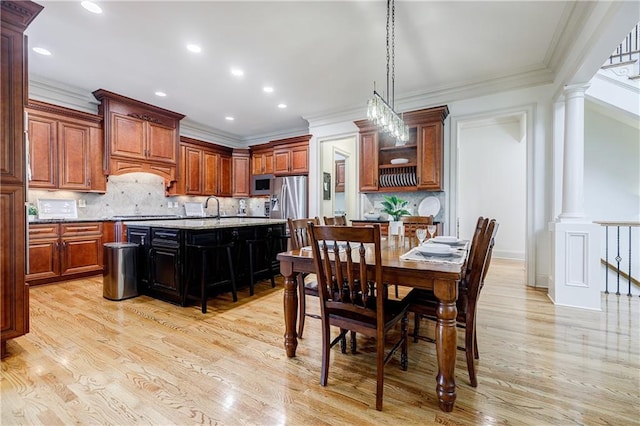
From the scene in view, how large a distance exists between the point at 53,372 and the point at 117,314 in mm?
1046

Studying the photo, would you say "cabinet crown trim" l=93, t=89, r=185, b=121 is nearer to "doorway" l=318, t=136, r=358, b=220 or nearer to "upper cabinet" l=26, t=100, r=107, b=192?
"upper cabinet" l=26, t=100, r=107, b=192

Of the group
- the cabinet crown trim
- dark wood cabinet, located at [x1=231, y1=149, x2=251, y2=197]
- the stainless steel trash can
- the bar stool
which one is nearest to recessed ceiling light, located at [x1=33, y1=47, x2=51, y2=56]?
the cabinet crown trim

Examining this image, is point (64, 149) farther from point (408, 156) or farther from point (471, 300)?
point (471, 300)

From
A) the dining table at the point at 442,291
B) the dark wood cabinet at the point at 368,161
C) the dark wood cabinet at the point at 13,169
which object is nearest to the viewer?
the dining table at the point at 442,291

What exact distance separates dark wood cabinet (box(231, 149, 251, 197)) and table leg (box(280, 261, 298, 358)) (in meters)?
5.12

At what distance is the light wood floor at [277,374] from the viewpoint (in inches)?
56.7

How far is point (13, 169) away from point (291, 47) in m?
2.64

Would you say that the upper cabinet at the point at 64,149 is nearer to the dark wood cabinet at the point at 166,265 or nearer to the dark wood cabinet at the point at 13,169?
the dark wood cabinet at the point at 166,265

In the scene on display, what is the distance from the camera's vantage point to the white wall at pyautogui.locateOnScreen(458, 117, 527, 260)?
5652mm

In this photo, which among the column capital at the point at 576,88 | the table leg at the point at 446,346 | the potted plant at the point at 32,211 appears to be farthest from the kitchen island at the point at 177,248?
the column capital at the point at 576,88

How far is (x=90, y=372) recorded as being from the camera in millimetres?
1801

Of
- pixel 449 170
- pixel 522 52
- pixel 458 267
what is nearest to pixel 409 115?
pixel 449 170

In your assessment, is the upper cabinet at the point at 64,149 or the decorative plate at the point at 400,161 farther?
the decorative plate at the point at 400,161

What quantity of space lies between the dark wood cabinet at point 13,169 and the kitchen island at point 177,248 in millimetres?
1190
